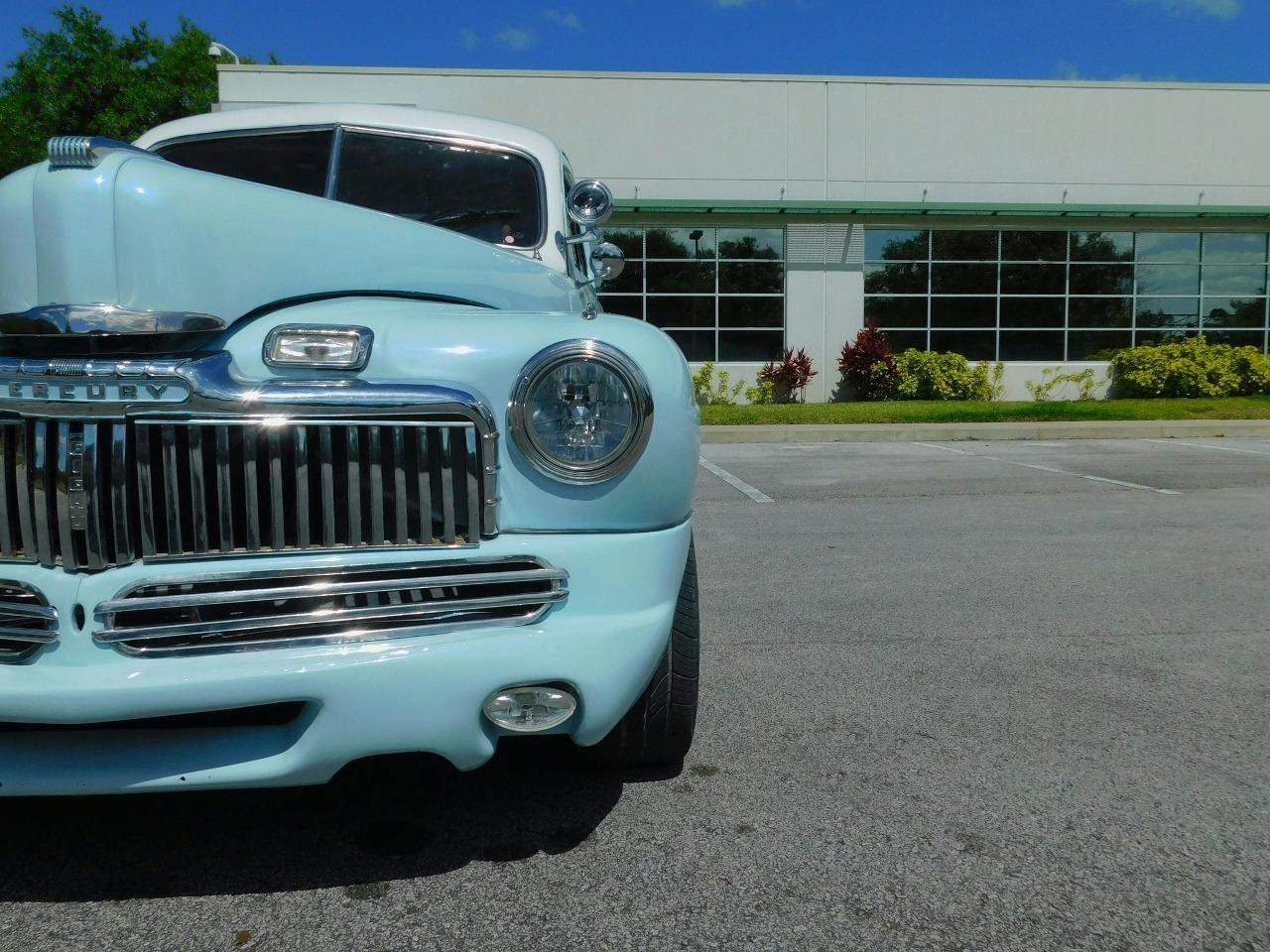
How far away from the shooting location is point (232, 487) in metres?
1.99

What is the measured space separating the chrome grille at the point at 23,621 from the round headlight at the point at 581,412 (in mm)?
917

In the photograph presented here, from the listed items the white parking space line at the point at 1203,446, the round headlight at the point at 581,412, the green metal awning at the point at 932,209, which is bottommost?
the white parking space line at the point at 1203,446

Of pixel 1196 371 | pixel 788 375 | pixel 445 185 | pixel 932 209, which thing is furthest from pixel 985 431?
pixel 445 185

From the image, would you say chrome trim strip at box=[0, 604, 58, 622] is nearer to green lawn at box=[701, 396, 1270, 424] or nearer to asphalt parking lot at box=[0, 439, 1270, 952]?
asphalt parking lot at box=[0, 439, 1270, 952]

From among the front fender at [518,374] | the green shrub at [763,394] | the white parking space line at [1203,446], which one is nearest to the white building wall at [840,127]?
the green shrub at [763,394]

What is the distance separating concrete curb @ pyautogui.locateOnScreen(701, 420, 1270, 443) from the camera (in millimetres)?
14195

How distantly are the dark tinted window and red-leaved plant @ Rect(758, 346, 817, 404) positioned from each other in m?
16.3

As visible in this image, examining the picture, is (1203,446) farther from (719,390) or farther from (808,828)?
(808,828)

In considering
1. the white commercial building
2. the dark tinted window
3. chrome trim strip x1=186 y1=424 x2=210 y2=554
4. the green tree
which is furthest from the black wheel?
the green tree

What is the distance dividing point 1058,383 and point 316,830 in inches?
815

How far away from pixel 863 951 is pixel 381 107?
3182 mm

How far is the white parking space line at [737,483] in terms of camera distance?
27.5 feet

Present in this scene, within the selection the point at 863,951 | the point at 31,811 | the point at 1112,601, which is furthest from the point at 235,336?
the point at 1112,601

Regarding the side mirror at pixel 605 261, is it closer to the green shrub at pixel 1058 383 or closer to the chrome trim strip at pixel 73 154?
the chrome trim strip at pixel 73 154
